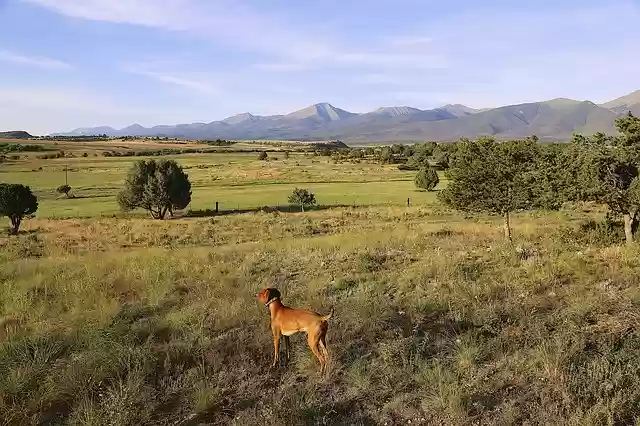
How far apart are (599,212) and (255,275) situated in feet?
74.0

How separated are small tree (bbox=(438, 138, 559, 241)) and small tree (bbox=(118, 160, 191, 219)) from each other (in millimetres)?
26077

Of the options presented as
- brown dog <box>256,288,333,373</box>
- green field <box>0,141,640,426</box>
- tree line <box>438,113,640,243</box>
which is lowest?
green field <box>0,141,640,426</box>

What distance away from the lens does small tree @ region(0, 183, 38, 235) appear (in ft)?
104

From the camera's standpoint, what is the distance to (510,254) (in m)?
11.5

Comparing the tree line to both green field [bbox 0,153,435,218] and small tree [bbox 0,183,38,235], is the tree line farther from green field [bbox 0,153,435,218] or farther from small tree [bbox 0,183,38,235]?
small tree [bbox 0,183,38,235]

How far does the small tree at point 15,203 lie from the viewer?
31766 millimetres

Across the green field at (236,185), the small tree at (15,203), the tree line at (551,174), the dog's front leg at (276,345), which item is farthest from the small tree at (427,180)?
the dog's front leg at (276,345)

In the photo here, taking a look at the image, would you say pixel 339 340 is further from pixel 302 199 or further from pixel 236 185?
pixel 236 185

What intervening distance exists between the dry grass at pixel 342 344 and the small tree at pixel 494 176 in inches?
333

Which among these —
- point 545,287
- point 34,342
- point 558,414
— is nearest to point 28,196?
point 34,342

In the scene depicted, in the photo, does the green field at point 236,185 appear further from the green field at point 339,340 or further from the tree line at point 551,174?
the green field at point 339,340

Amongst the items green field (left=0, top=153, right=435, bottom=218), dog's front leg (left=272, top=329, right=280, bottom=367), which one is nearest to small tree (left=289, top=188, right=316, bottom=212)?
green field (left=0, top=153, right=435, bottom=218)

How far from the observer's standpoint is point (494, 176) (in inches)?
790

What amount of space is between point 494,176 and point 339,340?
15.6 m
